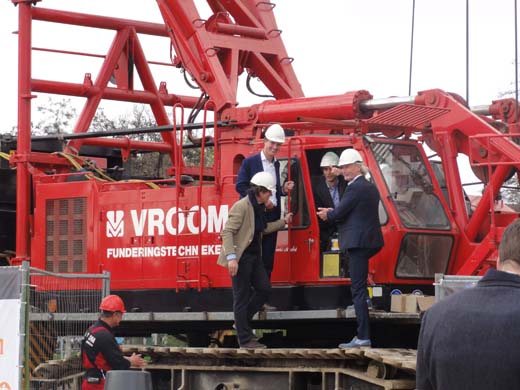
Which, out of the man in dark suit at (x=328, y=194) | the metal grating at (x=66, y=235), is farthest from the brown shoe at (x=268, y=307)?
the metal grating at (x=66, y=235)

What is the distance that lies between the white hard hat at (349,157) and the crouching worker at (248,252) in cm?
87

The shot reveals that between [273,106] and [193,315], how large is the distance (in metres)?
2.80

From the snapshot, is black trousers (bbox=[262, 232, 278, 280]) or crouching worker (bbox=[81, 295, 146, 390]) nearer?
crouching worker (bbox=[81, 295, 146, 390])

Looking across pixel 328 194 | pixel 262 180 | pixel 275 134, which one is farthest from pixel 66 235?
pixel 328 194

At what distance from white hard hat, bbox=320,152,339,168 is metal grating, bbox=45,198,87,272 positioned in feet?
12.6

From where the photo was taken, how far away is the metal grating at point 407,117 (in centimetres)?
1421

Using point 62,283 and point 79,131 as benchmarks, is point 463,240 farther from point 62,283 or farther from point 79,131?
point 79,131

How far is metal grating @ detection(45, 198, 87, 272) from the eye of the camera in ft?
53.7

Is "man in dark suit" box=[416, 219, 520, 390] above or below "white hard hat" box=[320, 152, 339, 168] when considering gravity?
below

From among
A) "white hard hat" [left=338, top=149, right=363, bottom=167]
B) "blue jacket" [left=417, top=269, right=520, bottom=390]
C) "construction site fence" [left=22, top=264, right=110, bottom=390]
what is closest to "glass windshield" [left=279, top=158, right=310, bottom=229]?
"white hard hat" [left=338, top=149, right=363, bottom=167]

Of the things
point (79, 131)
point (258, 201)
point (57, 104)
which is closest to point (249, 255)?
point (258, 201)

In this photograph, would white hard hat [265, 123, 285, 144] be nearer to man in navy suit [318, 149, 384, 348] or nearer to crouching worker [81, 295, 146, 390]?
man in navy suit [318, 149, 384, 348]

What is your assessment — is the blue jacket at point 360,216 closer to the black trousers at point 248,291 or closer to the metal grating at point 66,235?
the black trousers at point 248,291

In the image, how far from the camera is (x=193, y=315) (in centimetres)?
1477
